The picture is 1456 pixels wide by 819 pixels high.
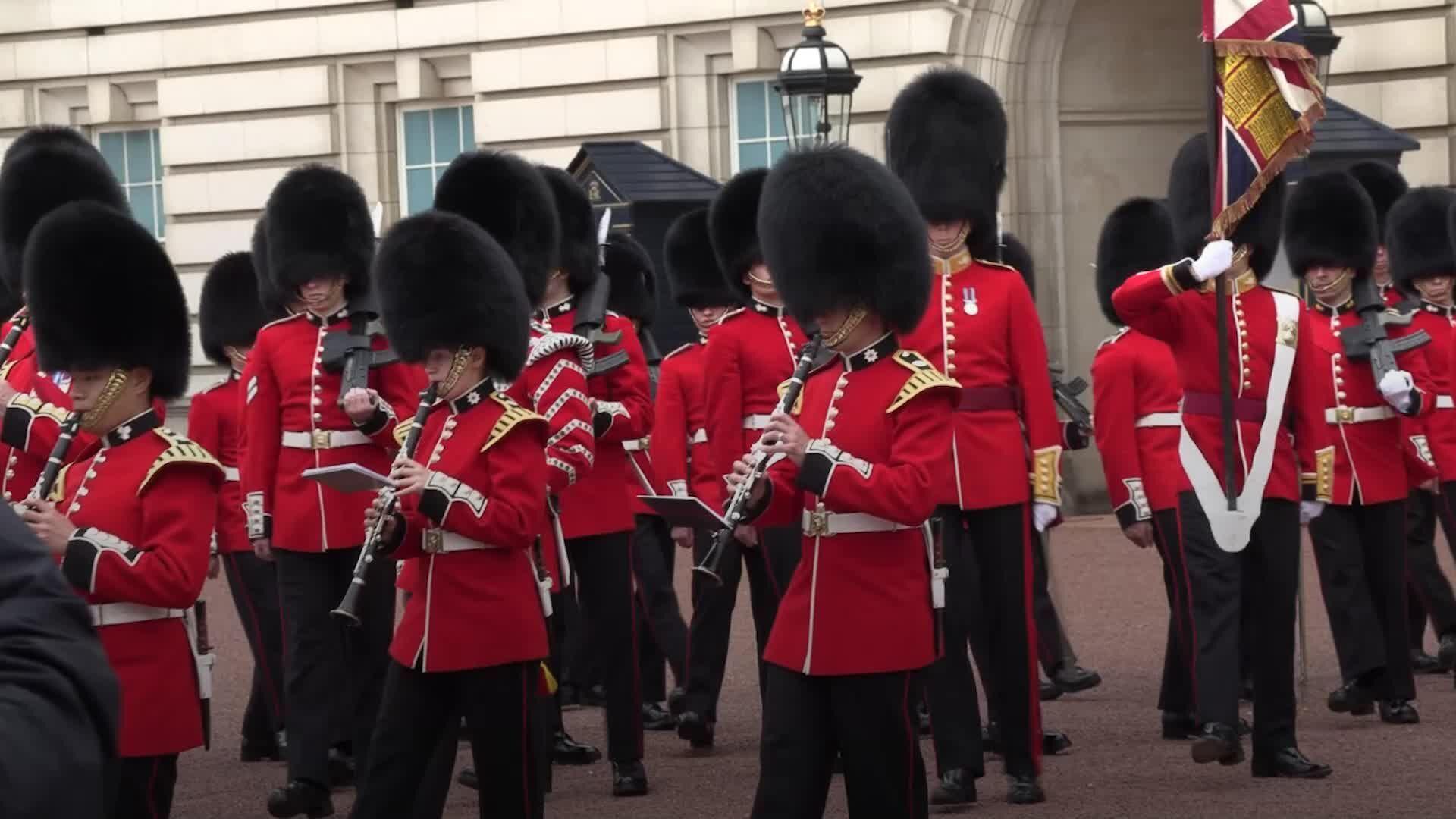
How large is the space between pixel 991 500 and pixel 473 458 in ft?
5.02

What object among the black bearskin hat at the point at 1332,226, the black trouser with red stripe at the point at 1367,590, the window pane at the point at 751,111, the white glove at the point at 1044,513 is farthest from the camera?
the window pane at the point at 751,111

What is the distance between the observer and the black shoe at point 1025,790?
5809 millimetres

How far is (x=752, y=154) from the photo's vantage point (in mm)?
15406

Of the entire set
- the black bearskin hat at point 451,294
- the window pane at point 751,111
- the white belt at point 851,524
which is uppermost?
the window pane at point 751,111

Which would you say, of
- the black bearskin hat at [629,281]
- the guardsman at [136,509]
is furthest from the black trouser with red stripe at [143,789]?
the black bearskin hat at [629,281]

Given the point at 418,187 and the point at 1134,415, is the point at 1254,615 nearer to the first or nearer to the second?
the point at 1134,415

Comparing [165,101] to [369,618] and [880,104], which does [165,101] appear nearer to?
[880,104]

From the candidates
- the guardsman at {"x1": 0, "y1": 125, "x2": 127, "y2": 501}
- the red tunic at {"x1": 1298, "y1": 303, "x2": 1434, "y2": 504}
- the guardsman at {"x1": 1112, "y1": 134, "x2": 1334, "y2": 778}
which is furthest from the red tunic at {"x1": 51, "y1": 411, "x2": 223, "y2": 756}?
the red tunic at {"x1": 1298, "y1": 303, "x2": 1434, "y2": 504}

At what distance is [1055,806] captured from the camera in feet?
19.0

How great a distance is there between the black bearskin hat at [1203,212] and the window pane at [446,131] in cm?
1043

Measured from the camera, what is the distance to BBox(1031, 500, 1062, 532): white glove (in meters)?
5.86

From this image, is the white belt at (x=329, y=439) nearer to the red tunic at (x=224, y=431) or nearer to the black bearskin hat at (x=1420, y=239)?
the red tunic at (x=224, y=431)

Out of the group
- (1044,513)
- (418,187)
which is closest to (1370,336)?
(1044,513)

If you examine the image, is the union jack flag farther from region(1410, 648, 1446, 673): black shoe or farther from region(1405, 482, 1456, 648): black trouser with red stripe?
region(1410, 648, 1446, 673): black shoe
